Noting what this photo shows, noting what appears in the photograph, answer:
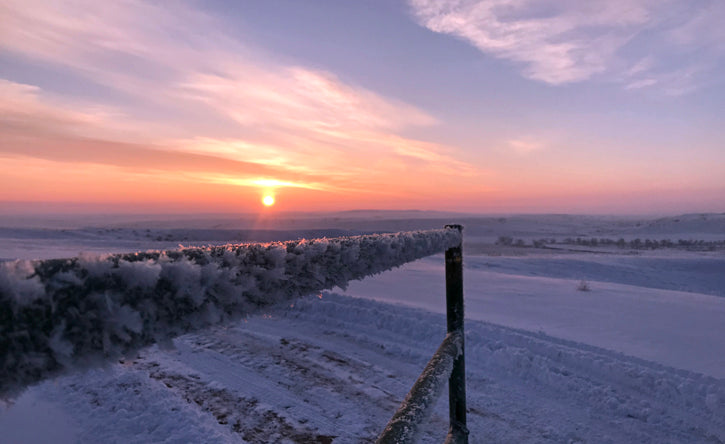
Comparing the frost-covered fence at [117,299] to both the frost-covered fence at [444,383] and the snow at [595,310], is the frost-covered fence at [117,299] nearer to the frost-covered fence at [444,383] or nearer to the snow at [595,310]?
the frost-covered fence at [444,383]

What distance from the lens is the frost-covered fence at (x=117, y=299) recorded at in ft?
1.21

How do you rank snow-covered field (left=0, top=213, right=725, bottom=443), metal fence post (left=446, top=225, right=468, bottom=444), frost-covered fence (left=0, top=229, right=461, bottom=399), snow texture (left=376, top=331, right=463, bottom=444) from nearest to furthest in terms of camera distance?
frost-covered fence (left=0, top=229, right=461, bottom=399)
snow texture (left=376, top=331, right=463, bottom=444)
metal fence post (left=446, top=225, right=468, bottom=444)
snow-covered field (left=0, top=213, right=725, bottom=443)

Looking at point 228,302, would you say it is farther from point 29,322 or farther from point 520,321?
point 520,321

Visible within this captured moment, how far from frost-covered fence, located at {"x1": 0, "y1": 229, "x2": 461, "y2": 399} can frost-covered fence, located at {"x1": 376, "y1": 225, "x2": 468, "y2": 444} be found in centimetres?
72

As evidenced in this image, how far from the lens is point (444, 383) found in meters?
1.55

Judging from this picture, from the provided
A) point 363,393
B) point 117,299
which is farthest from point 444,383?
point 363,393

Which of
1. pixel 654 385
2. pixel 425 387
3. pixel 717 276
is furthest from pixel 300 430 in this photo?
pixel 717 276

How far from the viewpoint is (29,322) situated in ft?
1.21

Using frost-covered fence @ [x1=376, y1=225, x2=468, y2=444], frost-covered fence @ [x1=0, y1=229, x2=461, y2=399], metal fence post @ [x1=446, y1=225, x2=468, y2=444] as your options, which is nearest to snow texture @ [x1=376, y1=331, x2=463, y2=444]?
frost-covered fence @ [x1=376, y1=225, x2=468, y2=444]

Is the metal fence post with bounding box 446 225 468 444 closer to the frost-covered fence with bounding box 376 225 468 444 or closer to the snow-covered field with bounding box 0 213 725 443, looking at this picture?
the frost-covered fence with bounding box 376 225 468 444

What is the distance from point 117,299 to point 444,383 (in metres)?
1.39

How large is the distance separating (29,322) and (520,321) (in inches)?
308

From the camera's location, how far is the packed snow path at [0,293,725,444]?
364cm

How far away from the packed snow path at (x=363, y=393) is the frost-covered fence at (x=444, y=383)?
5.07 ft
